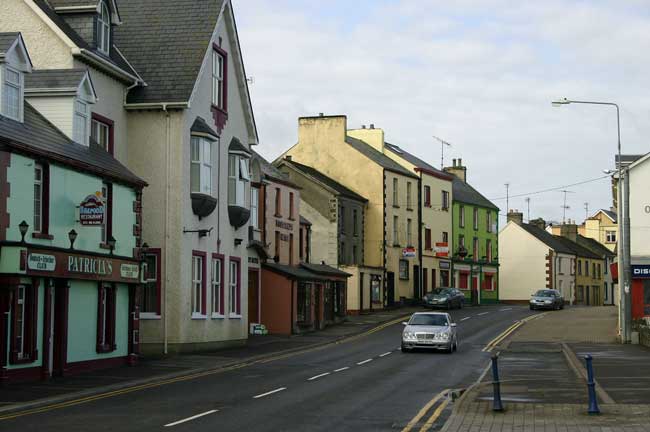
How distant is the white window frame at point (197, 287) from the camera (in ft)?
124

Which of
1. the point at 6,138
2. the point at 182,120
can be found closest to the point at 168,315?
the point at 182,120

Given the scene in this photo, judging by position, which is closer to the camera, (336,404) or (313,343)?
(336,404)

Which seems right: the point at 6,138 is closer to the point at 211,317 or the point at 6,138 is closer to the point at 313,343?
the point at 211,317

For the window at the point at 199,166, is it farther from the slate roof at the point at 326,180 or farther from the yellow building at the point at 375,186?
the yellow building at the point at 375,186

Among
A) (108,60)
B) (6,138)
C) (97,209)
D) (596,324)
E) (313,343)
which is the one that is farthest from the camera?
(596,324)

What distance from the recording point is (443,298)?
70.8m

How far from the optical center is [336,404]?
20906mm

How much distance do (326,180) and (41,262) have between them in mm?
46078

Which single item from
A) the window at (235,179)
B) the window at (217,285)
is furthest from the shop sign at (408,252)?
the window at (217,285)

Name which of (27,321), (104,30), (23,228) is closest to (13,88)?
(23,228)

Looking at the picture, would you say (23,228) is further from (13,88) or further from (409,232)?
(409,232)

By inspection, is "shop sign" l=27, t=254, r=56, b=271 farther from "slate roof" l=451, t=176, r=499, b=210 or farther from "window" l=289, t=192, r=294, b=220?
"slate roof" l=451, t=176, r=499, b=210

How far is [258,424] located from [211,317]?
22.0 meters

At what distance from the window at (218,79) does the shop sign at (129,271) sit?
9695mm
